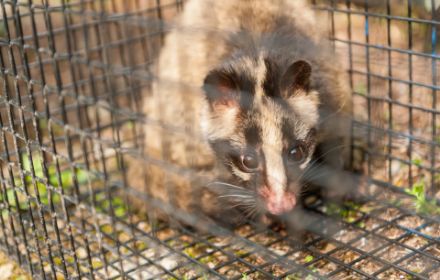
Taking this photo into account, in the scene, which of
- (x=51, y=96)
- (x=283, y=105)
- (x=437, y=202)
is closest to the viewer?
(x=283, y=105)

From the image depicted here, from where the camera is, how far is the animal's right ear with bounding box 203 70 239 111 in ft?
9.65

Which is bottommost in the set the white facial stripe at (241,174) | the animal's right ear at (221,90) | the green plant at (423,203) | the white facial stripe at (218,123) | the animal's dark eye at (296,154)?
the green plant at (423,203)

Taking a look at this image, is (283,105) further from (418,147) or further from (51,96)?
(51,96)

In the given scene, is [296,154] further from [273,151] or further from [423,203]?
[423,203]

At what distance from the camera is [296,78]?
3.16 metres

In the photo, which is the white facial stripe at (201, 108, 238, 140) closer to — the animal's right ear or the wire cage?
the animal's right ear

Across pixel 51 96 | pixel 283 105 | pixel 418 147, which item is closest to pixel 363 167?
pixel 418 147

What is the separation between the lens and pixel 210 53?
3455 millimetres

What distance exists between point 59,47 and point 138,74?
4.68 metres

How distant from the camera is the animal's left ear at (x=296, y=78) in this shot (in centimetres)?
305

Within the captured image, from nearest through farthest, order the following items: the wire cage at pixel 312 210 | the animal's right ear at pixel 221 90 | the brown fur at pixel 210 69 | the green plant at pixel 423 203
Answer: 1. the wire cage at pixel 312 210
2. the animal's right ear at pixel 221 90
3. the brown fur at pixel 210 69
4. the green plant at pixel 423 203

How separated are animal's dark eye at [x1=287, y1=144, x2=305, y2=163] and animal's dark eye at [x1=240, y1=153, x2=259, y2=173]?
199 mm

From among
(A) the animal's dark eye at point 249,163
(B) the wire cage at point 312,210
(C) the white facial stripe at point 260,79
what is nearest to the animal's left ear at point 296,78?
(C) the white facial stripe at point 260,79

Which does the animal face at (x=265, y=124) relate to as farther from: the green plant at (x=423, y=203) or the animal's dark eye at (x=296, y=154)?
the green plant at (x=423, y=203)
